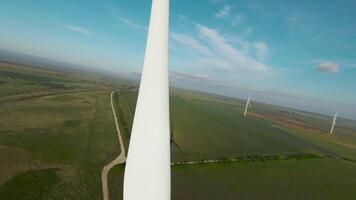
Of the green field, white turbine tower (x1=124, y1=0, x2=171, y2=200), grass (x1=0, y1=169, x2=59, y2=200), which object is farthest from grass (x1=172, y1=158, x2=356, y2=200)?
white turbine tower (x1=124, y1=0, x2=171, y2=200)

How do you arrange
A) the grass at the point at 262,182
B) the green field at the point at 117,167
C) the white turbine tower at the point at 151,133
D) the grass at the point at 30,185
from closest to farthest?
the white turbine tower at the point at 151,133 < the grass at the point at 30,185 < the green field at the point at 117,167 < the grass at the point at 262,182

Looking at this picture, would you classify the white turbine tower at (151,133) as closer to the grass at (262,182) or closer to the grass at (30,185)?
the grass at (30,185)

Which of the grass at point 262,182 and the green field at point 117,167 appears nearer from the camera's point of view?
the green field at point 117,167

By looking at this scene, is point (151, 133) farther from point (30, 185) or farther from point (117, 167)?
point (117, 167)

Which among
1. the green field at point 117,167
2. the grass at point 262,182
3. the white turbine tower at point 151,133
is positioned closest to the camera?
the white turbine tower at point 151,133

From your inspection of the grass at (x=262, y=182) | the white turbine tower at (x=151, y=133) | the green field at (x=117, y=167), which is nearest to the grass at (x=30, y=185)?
the green field at (x=117, y=167)

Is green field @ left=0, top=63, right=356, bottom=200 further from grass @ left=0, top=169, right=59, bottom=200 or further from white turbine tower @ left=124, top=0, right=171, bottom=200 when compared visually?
white turbine tower @ left=124, top=0, right=171, bottom=200

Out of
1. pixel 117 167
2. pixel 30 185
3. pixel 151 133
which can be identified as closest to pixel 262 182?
pixel 117 167

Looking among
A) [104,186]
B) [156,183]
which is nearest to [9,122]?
[104,186]

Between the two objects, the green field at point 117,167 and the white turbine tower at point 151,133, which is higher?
the white turbine tower at point 151,133
